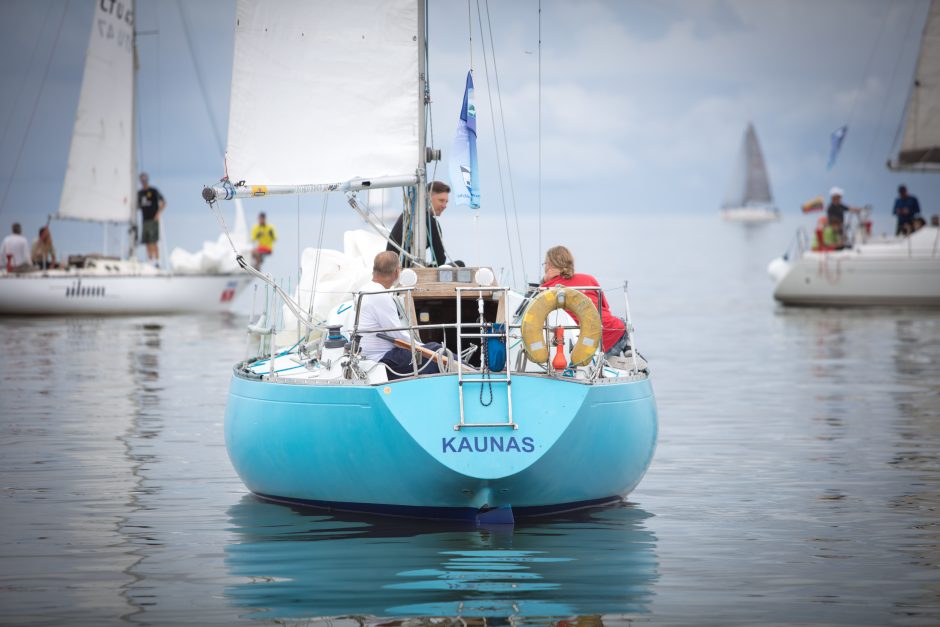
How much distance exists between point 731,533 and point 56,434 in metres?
7.46

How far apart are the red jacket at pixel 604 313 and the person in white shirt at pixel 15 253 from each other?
79.4ft

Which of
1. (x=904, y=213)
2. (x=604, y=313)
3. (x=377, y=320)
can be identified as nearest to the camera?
(x=377, y=320)

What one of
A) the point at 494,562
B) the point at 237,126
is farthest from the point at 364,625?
the point at 237,126

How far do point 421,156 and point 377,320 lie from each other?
2357 millimetres

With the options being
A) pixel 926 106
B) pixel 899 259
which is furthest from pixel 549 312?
pixel 899 259

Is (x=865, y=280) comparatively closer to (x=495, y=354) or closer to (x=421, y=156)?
(x=421, y=156)

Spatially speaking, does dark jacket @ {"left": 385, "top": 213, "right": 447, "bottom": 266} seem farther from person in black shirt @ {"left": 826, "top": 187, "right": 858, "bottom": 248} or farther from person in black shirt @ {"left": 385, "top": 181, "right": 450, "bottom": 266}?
person in black shirt @ {"left": 826, "top": 187, "right": 858, "bottom": 248}

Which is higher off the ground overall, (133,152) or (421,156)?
(133,152)

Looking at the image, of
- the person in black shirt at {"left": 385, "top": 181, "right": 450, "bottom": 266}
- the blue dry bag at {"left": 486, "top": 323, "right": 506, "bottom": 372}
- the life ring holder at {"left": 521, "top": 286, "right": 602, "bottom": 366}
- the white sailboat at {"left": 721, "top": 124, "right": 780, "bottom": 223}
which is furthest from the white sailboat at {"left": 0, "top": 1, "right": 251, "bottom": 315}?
the white sailboat at {"left": 721, "top": 124, "right": 780, "bottom": 223}

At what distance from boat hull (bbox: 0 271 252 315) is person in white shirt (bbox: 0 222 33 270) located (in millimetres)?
935

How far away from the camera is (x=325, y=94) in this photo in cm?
1185

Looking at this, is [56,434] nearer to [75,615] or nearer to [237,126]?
[237,126]

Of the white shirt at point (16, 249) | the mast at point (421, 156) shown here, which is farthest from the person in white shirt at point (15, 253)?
the mast at point (421, 156)

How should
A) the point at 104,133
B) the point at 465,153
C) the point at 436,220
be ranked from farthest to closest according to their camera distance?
the point at 104,133 < the point at 436,220 < the point at 465,153
